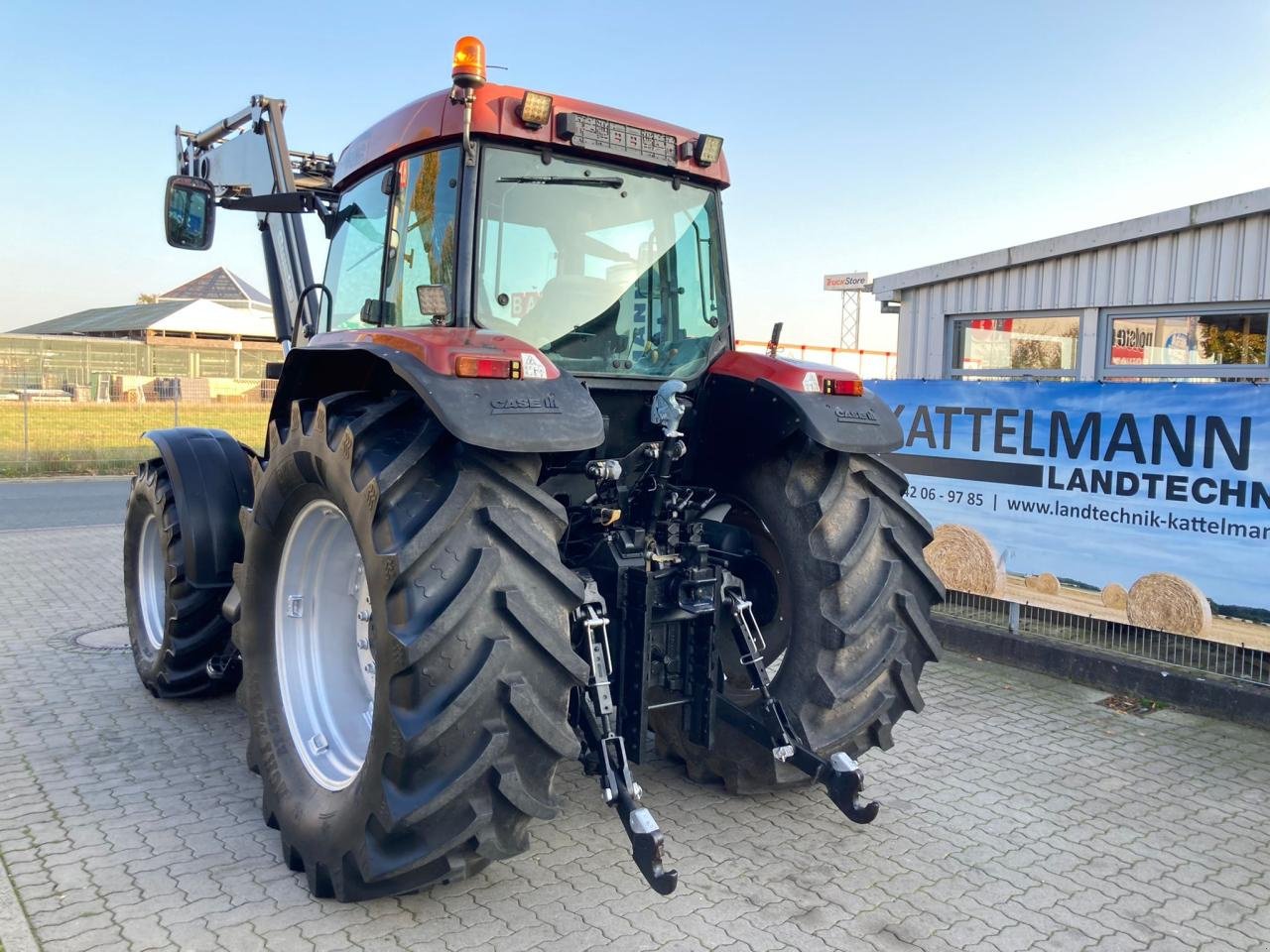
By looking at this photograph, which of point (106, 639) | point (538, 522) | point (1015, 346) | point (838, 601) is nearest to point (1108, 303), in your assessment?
point (1015, 346)

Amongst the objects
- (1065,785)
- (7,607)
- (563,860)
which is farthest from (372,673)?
(7,607)

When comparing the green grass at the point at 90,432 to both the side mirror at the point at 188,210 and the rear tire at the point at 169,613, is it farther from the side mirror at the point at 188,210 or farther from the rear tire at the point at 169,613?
the side mirror at the point at 188,210

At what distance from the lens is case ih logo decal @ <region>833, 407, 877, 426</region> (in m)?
3.70

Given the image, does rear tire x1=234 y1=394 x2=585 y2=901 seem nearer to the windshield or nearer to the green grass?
the windshield

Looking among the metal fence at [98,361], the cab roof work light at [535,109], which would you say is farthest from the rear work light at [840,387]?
the metal fence at [98,361]

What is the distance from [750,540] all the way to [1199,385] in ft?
10.7

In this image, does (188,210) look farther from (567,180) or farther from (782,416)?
(782,416)

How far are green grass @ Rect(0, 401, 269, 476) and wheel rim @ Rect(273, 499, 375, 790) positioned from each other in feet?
41.8

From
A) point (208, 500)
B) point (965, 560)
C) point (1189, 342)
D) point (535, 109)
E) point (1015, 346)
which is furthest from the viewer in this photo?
point (1015, 346)

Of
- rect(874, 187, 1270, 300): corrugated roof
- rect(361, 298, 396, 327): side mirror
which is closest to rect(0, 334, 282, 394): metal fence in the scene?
rect(874, 187, 1270, 300): corrugated roof

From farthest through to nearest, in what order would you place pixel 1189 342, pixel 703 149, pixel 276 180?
pixel 1189 342, pixel 276 180, pixel 703 149

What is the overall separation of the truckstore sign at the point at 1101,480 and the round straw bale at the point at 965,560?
0.05m

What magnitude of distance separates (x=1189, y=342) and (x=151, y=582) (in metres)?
7.89

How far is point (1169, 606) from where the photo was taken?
5.68 m
